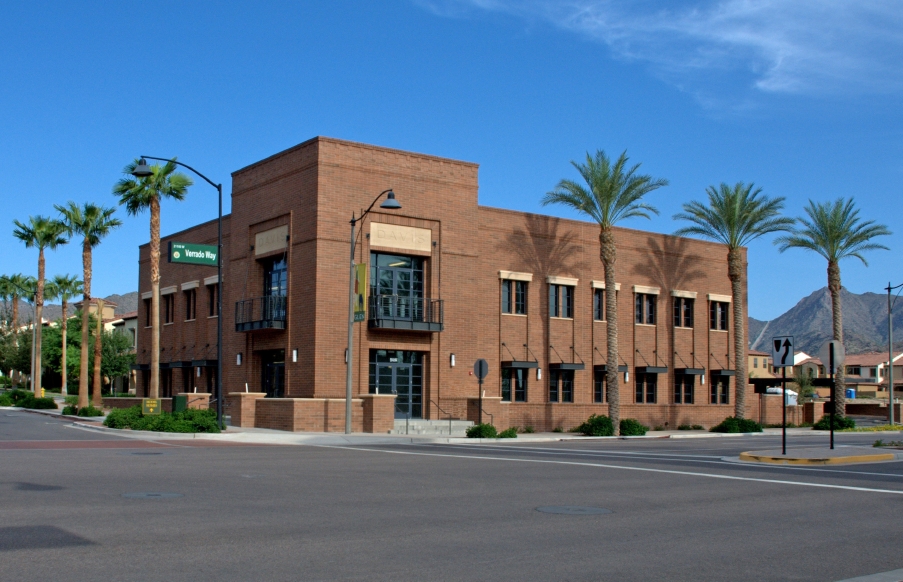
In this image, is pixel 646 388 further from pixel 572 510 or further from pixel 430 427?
pixel 572 510

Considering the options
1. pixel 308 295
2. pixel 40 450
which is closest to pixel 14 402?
pixel 308 295

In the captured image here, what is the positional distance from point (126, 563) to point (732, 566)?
532cm

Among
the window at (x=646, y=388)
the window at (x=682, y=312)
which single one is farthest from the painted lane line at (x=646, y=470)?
the window at (x=682, y=312)

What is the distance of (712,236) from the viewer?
148 feet

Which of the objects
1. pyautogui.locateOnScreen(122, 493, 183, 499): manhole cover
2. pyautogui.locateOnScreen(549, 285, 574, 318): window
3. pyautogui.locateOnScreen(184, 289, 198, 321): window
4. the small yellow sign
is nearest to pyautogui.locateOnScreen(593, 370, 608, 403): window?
pyautogui.locateOnScreen(549, 285, 574, 318): window

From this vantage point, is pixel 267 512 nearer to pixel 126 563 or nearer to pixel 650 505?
pixel 126 563

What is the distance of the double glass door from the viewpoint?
37.4 meters

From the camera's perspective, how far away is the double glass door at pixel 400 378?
123 feet

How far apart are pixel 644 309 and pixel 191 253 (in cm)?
2475

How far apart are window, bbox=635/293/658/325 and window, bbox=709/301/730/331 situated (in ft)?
14.7

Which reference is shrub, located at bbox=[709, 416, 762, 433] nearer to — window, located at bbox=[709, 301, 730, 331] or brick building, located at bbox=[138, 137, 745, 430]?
brick building, located at bbox=[138, 137, 745, 430]

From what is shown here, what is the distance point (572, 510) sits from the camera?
12008 mm

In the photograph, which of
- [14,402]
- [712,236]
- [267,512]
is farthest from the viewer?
[14,402]

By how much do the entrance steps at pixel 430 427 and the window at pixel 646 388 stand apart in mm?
13154
